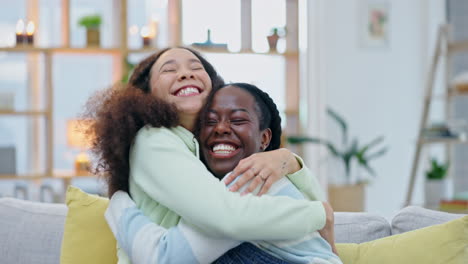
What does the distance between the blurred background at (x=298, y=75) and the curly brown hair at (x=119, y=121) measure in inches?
131

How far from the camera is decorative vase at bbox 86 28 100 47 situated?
5441 millimetres

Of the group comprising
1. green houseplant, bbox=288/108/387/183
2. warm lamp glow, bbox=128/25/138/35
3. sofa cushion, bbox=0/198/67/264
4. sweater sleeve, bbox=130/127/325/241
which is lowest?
green houseplant, bbox=288/108/387/183

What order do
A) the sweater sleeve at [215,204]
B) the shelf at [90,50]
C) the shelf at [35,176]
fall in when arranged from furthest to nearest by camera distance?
the shelf at [90,50]
the shelf at [35,176]
the sweater sleeve at [215,204]

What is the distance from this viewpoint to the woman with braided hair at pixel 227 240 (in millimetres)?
1441

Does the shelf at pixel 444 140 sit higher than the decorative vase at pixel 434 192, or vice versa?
the shelf at pixel 444 140

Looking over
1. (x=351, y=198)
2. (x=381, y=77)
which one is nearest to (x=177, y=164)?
(x=351, y=198)

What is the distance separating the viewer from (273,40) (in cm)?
577

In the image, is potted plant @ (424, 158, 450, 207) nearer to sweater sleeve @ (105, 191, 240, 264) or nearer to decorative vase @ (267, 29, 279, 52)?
decorative vase @ (267, 29, 279, 52)

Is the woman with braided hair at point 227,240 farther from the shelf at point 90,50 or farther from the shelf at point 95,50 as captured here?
the shelf at point 90,50

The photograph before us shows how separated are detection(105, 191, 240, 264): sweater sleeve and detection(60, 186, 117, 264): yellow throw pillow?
312 millimetres

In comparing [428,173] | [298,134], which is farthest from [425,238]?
[298,134]

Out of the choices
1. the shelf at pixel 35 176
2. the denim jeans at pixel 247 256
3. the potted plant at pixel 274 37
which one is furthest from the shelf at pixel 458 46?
the denim jeans at pixel 247 256

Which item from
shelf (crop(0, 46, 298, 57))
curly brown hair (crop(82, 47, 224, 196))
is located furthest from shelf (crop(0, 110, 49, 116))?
curly brown hair (crop(82, 47, 224, 196))

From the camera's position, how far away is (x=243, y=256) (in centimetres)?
146
